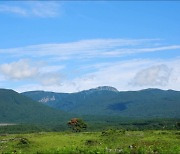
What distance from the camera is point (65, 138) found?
7931 centimetres

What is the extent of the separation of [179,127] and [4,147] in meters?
62.1

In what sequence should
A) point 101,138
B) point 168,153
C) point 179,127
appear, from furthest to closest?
point 179,127, point 101,138, point 168,153

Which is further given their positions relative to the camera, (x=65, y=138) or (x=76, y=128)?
(x=76, y=128)

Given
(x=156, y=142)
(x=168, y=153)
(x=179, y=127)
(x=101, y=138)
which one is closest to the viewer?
(x=168, y=153)

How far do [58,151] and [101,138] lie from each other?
45.8 meters

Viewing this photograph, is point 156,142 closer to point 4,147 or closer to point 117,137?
point 117,137

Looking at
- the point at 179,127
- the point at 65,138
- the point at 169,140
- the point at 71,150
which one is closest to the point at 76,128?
the point at 179,127

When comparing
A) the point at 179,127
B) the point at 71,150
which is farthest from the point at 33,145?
the point at 179,127

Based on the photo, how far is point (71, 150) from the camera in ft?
110

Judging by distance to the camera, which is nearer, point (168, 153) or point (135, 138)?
point (168, 153)

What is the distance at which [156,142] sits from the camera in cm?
6669

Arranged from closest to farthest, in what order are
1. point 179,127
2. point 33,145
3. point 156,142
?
point 156,142 → point 33,145 → point 179,127

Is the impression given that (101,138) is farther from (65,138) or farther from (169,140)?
(169,140)

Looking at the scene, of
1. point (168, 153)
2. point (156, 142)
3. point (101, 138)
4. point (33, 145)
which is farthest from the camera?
point (101, 138)
